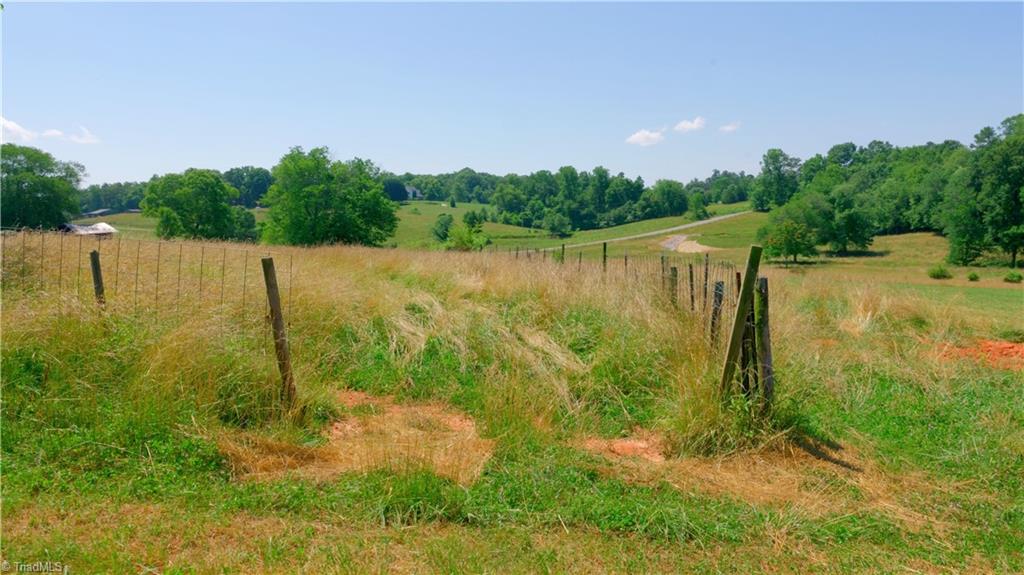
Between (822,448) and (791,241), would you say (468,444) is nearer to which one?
(822,448)

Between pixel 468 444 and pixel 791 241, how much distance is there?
55.9 meters

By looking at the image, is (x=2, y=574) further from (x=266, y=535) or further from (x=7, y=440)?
(x=7, y=440)

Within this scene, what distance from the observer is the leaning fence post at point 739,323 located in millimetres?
5211

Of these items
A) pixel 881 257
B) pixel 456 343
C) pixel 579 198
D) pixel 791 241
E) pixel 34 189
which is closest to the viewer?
pixel 456 343

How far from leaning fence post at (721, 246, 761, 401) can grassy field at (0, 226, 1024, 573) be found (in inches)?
7.3

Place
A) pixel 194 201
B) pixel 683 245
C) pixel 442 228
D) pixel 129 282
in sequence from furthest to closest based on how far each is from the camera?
pixel 683 245 → pixel 442 228 → pixel 194 201 → pixel 129 282

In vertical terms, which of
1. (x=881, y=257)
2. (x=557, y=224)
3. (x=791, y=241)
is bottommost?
(x=881, y=257)

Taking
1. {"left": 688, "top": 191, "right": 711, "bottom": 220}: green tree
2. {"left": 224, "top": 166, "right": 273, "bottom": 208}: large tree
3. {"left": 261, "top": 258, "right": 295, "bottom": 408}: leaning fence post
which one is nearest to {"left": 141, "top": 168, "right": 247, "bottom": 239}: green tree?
{"left": 224, "top": 166, "right": 273, "bottom": 208}: large tree

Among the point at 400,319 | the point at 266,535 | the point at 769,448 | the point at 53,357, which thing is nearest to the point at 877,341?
the point at 769,448

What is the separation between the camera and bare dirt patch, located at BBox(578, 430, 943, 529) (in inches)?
167

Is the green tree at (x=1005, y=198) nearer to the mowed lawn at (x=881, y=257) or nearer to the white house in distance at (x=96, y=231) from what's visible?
the mowed lawn at (x=881, y=257)

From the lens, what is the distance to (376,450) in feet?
14.9

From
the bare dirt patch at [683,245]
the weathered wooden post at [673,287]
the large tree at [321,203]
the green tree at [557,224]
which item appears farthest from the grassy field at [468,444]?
the green tree at [557,224]

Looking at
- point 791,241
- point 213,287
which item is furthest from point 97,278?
point 791,241
